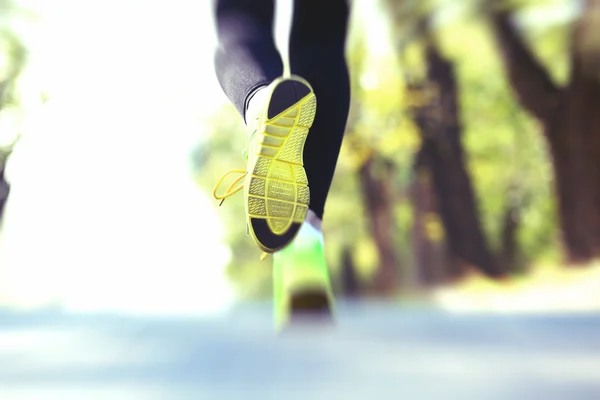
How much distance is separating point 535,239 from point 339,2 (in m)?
3.77

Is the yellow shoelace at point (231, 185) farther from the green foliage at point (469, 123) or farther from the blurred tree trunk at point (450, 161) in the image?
the blurred tree trunk at point (450, 161)

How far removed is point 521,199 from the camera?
4770 mm

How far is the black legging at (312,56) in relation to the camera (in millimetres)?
1072

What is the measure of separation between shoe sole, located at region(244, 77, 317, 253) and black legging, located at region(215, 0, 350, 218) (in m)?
0.10

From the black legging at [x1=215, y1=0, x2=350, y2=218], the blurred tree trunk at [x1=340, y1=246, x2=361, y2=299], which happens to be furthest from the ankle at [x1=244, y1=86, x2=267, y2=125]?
the blurred tree trunk at [x1=340, y1=246, x2=361, y2=299]

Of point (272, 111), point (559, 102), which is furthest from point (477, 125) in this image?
point (272, 111)

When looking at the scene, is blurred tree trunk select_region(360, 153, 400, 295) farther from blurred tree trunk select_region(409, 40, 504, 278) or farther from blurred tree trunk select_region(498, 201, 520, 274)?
blurred tree trunk select_region(498, 201, 520, 274)

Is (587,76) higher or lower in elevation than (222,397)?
higher

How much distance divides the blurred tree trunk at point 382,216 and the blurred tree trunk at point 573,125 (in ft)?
3.84

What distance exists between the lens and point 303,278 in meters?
1.19

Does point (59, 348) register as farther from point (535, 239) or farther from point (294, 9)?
point (535, 239)

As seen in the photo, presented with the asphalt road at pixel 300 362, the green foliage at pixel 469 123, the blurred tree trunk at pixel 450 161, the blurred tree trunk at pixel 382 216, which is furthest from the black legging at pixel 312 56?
the blurred tree trunk at pixel 382 216

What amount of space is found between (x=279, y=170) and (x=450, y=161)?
3.78 meters

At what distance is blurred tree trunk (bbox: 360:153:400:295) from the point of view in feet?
16.3
